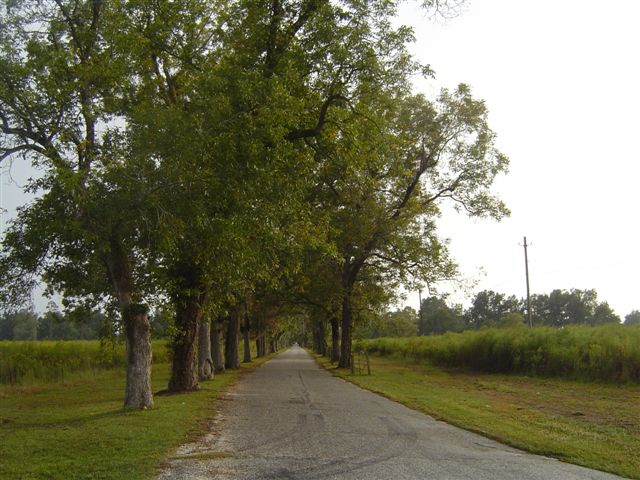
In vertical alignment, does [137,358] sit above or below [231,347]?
above

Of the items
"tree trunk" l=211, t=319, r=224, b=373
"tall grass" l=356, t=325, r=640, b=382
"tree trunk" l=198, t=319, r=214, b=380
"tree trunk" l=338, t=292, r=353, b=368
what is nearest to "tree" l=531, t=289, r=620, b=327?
"tall grass" l=356, t=325, r=640, b=382

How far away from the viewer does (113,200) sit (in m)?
11.5

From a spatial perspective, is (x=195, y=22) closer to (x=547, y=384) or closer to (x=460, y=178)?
(x=460, y=178)

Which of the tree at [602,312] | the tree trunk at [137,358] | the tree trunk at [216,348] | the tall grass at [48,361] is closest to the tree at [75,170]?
the tree trunk at [137,358]

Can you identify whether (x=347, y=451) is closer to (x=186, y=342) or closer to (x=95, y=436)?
(x=95, y=436)

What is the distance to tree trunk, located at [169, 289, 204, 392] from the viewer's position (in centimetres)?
1750

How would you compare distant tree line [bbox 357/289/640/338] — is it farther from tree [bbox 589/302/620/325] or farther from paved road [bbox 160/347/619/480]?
paved road [bbox 160/347/619/480]

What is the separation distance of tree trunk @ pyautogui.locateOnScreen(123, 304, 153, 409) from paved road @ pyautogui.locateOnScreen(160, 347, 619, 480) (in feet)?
6.42

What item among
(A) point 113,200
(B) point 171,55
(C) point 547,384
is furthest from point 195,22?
(C) point 547,384

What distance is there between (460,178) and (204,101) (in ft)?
68.3

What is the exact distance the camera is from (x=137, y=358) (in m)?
13.6

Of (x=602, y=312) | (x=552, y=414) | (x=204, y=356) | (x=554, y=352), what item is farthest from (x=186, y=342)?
(x=602, y=312)

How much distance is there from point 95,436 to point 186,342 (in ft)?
26.2

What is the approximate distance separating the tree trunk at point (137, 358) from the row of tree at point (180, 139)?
3 cm
